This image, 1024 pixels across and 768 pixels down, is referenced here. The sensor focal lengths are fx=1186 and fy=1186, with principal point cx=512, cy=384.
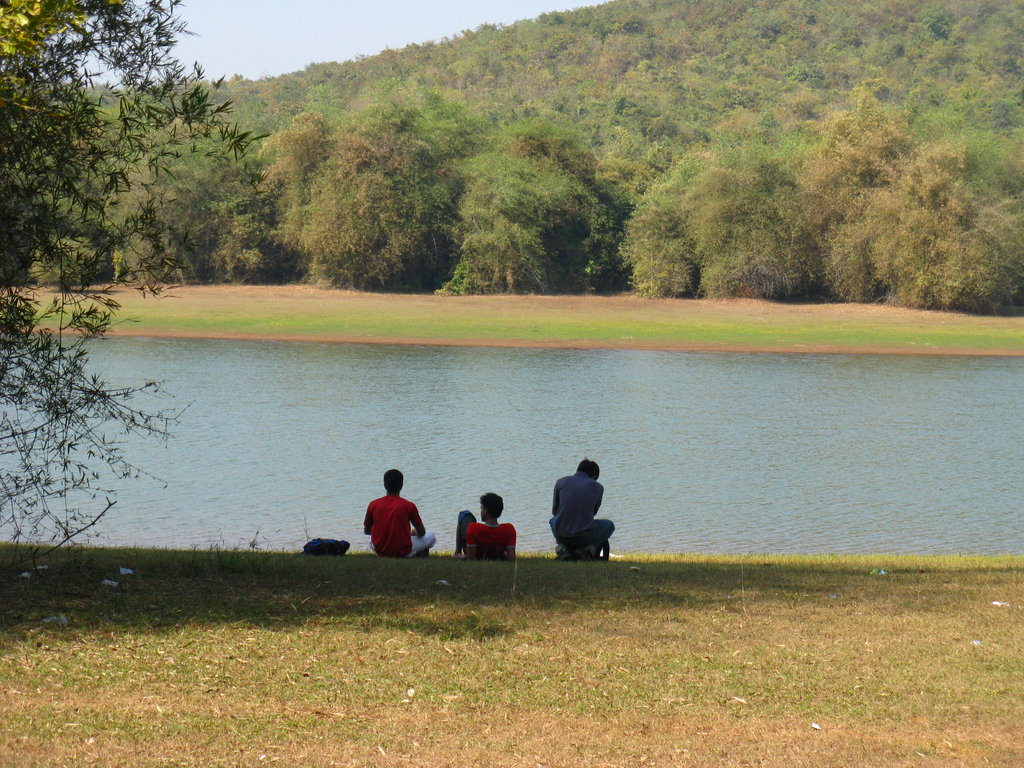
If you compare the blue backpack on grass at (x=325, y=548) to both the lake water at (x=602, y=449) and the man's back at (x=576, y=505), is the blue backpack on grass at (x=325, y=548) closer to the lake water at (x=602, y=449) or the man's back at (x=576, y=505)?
the man's back at (x=576, y=505)

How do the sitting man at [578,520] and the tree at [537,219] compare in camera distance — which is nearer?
the sitting man at [578,520]

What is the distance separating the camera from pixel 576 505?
10.7m

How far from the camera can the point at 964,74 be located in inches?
4574

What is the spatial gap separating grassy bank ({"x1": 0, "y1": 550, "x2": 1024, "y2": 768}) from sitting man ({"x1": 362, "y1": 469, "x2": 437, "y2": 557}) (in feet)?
5.61

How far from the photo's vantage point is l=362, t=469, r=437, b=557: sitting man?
10477 millimetres

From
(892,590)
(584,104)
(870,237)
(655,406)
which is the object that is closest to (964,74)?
(584,104)

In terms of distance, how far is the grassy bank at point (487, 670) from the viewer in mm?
5315

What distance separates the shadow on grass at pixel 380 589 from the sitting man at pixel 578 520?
1.39 ft

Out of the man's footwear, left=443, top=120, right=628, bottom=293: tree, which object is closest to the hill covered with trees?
left=443, top=120, right=628, bottom=293: tree

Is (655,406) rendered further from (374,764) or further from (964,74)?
(964,74)

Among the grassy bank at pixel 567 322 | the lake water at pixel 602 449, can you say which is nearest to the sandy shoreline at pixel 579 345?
the grassy bank at pixel 567 322

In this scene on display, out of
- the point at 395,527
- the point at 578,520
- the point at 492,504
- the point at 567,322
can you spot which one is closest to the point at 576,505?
the point at 578,520

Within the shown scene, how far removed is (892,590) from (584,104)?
106m

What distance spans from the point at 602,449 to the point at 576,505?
1090 cm
